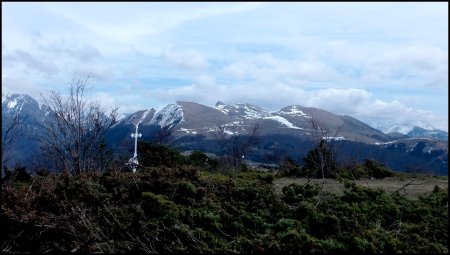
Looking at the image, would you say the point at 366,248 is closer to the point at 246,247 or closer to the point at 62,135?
the point at 246,247

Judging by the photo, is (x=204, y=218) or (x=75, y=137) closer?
(x=204, y=218)

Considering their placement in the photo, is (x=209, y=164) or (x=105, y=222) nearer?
(x=105, y=222)

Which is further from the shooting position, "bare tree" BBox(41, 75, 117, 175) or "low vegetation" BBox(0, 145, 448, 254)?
"bare tree" BBox(41, 75, 117, 175)

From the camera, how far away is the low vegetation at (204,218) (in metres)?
7.00

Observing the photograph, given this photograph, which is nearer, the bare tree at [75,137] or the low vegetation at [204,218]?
the low vegetation at [204,218]

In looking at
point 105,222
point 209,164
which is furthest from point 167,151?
point 105,222

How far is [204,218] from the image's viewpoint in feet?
26.0

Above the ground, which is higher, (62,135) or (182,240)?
(62,135)

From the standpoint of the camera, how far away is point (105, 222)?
8.02 m

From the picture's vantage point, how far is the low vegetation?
7004mm

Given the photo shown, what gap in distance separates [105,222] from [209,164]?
12.1 metres

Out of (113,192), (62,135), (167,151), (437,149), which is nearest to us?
(113,192)

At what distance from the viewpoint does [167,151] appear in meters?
17.6

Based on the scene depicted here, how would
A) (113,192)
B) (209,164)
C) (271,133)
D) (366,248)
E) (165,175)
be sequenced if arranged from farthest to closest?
1. (271,133)
2. (209,164)
3. (165,175)
4. (113,192)
5. (366,248)
